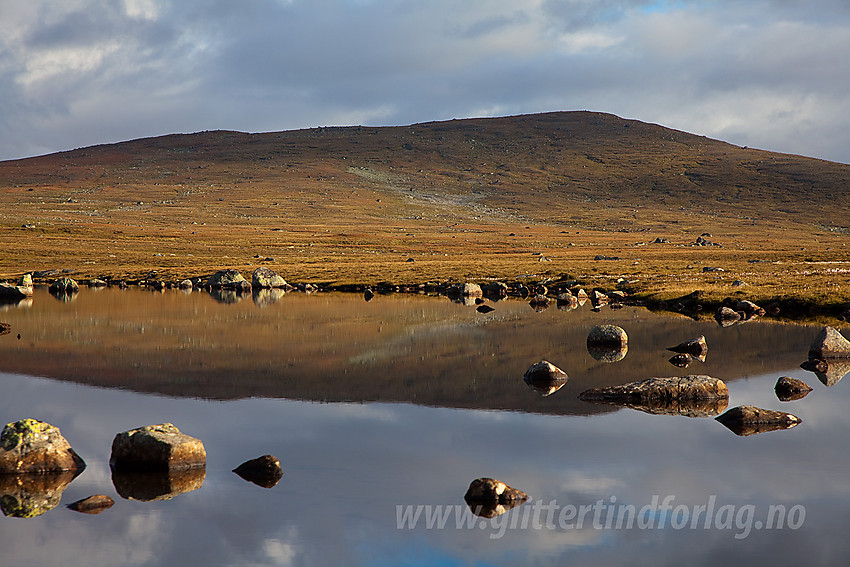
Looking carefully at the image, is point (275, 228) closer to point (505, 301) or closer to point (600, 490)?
point (505, 301)

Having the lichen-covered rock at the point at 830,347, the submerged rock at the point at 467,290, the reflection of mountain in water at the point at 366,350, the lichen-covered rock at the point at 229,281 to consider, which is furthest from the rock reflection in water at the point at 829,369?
the lichen-covered rock at the point at 229,281

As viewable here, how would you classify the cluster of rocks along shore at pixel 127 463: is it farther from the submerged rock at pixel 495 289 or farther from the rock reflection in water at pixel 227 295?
the submerged rock at pixel 495 289

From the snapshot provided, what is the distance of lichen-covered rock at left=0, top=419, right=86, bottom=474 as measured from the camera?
52.5 feet

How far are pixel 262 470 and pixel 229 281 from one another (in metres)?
57.6

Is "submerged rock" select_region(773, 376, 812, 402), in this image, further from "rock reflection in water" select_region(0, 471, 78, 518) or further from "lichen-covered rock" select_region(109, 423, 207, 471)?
"rock reflection in water" select_region(0, 471, 78, 518)

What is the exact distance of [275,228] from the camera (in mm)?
142000

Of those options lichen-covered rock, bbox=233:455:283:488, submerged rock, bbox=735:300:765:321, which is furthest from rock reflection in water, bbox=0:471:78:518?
submerged rock, bbox=735:300:765:321

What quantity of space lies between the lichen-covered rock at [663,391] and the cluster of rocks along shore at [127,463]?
1143cm

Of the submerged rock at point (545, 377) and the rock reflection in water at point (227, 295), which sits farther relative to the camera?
the rock reflection in water at point (227, 295)

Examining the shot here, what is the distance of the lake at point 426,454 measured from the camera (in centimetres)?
1316

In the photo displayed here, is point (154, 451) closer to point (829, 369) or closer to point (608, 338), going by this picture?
point (608, 338)

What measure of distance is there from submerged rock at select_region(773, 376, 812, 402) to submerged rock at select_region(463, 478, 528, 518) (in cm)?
1368

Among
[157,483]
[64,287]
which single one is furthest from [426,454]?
[64,287]

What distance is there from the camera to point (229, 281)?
236 feet
